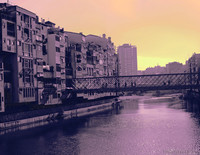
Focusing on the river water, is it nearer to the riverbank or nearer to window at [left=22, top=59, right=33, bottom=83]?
the riverbank

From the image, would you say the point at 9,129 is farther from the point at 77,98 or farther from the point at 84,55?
the point at 84,55

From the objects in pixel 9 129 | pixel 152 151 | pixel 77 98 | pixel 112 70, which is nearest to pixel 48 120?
pixel 9 129

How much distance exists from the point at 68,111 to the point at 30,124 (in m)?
19.4

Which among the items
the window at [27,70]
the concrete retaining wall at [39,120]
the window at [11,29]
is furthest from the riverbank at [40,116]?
the window at [11,29]

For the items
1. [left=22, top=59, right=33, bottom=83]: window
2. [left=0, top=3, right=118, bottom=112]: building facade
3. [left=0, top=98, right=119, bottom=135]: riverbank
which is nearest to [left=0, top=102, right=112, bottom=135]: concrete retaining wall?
[left=0, top=98, right=119, bottom=135]: riverbank

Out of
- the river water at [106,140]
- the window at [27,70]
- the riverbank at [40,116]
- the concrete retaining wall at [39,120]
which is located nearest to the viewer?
the river water at [106,140]

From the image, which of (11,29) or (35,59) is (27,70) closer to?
(35,59)

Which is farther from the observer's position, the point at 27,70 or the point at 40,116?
the point at 27,70

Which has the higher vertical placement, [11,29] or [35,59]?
[11,29]

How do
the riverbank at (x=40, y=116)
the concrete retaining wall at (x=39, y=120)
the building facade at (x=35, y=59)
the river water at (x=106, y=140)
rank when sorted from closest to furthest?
the river water at (x=106, y=140) → the concrete retaining wall at (x=39, y=120) → the riverbank at (x=40, y=116) → the building facade at (x=35, y=59)

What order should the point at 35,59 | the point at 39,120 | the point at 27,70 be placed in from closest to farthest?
the point at 39,120, the point at 27,70, the point at 35,59

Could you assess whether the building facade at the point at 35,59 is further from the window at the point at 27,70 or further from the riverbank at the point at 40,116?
the riverbank at the point at 40,116

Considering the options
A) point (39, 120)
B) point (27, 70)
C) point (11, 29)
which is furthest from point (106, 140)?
point (11, 29)

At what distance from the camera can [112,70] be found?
150m
